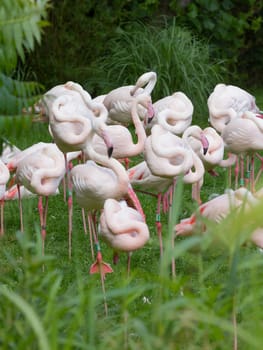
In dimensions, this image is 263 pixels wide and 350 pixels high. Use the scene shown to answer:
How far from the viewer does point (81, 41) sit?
11.1 m

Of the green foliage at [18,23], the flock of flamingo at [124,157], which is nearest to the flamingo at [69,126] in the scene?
the flock of flamingo at [124,157]

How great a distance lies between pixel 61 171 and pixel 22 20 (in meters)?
2.84

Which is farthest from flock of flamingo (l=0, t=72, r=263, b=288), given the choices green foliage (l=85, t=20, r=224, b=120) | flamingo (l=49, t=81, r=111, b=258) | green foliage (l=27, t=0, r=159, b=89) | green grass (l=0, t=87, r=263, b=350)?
green foliage (l=27, t=0, r=159, b=89)

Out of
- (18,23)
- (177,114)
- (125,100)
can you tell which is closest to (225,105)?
(125,100)

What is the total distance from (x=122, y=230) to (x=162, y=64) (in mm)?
6553

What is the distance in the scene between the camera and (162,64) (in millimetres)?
11070

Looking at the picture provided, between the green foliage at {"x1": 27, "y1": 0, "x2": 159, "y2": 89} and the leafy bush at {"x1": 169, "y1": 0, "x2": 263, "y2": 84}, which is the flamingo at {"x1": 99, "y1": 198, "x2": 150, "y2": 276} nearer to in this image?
the green foliage at {"x1": 27, "y1": 0, "x2": 159, "y2": 89}

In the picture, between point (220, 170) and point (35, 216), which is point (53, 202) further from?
point (220, 170)

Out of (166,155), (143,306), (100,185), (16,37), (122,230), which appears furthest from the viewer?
(166,155)

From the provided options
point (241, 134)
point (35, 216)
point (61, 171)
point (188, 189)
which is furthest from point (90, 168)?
point (188, 189)

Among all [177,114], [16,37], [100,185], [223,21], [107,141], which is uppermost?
[16,37]

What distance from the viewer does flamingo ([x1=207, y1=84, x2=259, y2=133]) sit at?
24.5ft

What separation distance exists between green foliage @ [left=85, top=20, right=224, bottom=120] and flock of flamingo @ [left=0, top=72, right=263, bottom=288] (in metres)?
3.36

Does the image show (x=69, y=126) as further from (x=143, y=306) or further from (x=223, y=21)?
(x=223, y=21)
